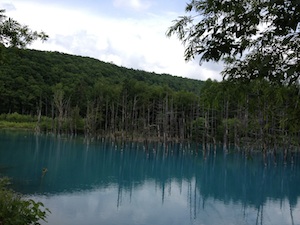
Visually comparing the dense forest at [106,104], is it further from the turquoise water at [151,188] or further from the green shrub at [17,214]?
the green shrub at [17,214]

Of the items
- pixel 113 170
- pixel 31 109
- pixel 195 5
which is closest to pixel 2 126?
pixel 31 109

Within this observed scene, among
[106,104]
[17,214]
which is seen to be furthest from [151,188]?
[106,104]

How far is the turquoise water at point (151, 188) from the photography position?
14180 mm

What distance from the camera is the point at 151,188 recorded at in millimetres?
20406

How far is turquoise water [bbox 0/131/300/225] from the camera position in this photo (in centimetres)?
1418

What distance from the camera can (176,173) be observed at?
26672 mm

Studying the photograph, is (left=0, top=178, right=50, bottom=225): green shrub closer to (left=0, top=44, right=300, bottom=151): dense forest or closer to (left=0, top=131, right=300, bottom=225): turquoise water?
(left=0, top=131, right=300, bottom=225): turquoise water

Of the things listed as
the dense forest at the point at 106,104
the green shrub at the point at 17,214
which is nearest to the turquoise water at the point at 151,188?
the green shrub at the point at 17,214

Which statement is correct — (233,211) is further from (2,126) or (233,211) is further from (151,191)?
(2,126)

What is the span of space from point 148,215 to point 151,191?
5.44m

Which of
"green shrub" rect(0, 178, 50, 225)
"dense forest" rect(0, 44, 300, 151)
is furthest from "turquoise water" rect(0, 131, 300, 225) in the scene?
"dense forest" rect(0, 44, 300, 151)

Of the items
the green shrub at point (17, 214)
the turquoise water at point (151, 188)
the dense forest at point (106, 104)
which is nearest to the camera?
the green shrub at point (17, 214)

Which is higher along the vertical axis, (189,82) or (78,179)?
(189,82)

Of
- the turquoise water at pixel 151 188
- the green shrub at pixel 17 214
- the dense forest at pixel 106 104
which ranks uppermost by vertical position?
the dense forest at pixel 106 104
